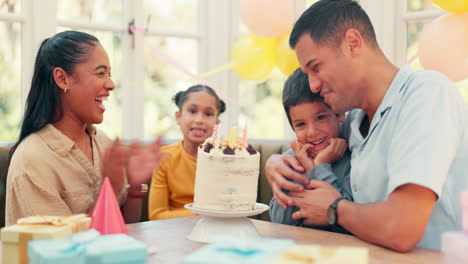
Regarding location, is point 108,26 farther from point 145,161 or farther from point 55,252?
point 55,252

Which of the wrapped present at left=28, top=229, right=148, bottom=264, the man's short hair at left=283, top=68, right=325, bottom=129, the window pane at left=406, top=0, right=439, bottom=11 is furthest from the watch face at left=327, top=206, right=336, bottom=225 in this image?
the window pane at left=406, top=0, right=439, bottom=11

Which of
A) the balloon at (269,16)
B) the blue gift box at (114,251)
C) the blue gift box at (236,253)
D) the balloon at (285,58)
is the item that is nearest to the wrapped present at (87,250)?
the blue gift box at (114,251)

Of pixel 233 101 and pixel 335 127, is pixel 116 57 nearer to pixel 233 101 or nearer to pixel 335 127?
pixel 233 101

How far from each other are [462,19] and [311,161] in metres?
1.17

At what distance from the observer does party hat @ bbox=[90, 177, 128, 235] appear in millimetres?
1228

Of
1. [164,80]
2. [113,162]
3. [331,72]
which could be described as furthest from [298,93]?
[164,80]

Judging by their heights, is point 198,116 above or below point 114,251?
above

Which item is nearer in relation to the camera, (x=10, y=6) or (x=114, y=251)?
(x=114, y=251)

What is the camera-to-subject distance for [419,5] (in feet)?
10.5

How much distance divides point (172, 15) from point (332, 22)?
2.48 m

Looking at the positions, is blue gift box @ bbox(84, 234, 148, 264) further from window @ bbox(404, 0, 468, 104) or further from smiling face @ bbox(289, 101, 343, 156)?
window @ bbox(404, 0, 468, 104)

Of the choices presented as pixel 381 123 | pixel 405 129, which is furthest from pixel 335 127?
pixel 405 129

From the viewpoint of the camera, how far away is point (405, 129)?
1.37 metres

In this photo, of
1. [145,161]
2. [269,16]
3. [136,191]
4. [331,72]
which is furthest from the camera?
[269,16]
